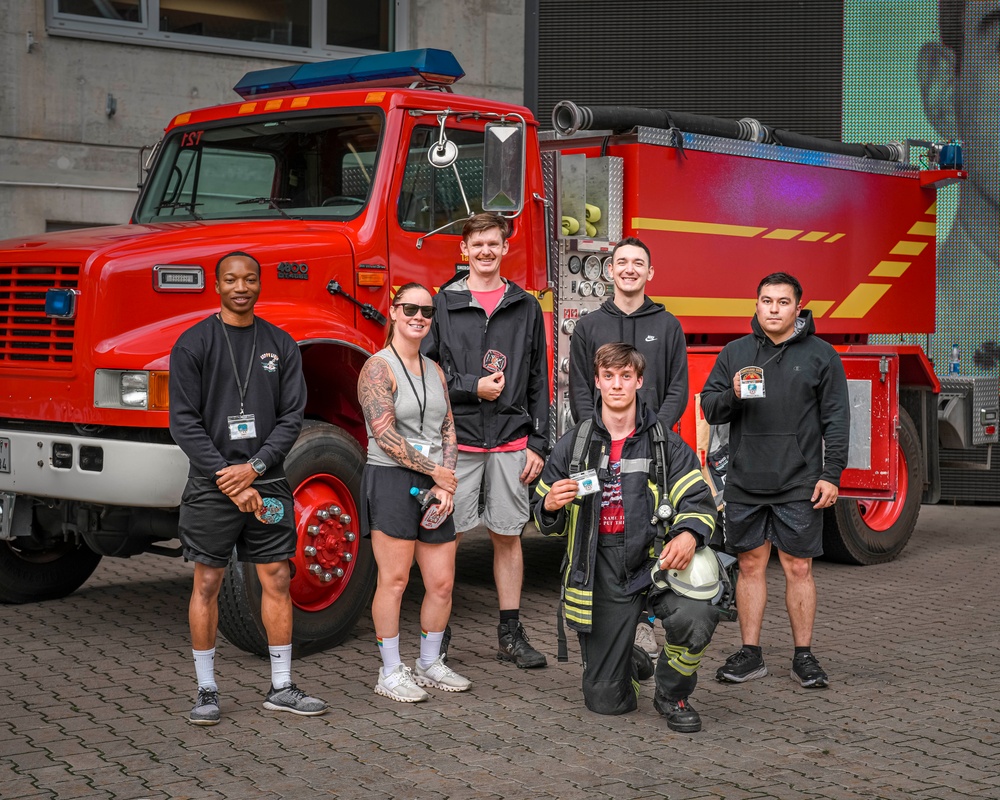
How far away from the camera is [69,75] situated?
11.9 metres

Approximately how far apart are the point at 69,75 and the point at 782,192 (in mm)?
6776

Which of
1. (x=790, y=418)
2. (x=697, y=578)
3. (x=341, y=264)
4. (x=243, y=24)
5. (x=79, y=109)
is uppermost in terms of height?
(x=243, y=24)

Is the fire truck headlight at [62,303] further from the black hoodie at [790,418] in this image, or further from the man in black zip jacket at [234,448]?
the black hoodie at [790,418]

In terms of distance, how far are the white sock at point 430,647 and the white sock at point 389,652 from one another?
7.1 inches

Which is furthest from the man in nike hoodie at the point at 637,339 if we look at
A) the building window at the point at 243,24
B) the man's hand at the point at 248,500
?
the building window at the point at 243,24

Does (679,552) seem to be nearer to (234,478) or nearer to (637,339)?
(637,339)

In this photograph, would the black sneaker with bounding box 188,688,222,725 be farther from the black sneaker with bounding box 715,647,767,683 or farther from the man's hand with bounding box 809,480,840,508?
the man's hand with bounding box 809,480,840,508

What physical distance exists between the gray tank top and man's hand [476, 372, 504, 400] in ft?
1.10

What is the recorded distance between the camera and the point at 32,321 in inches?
249

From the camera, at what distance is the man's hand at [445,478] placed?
5.59 metres

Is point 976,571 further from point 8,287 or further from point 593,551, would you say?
point 8,287

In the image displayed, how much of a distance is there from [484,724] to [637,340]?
2060mm

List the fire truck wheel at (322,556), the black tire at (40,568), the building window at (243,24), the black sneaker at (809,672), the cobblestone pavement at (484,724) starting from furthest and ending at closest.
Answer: the building window at (243,24)
the black tire at (40,568)
the fire truck wheel at (322,556)
the black sneaker at (809,672)
the cobblestone pavement at (484,724)

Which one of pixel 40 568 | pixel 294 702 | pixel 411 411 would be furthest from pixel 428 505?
pixel 40 568
